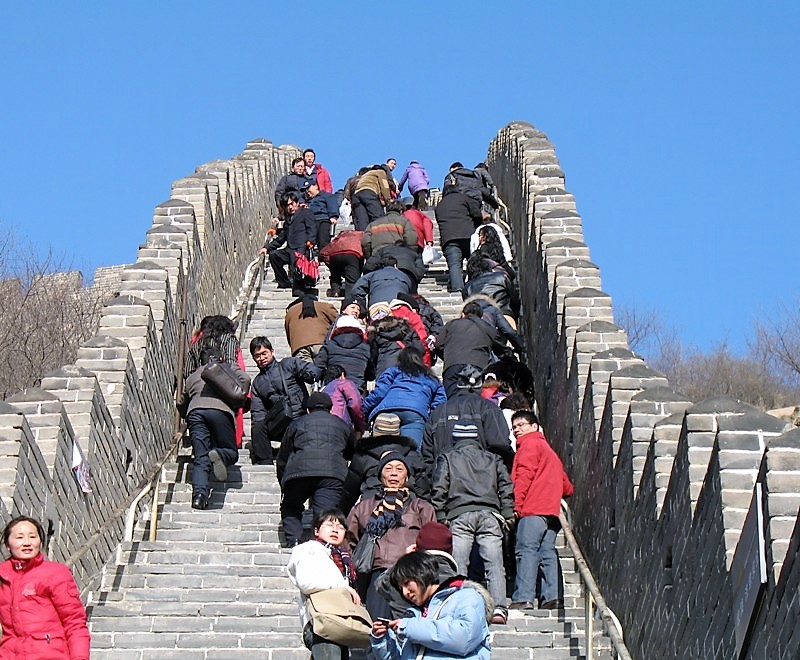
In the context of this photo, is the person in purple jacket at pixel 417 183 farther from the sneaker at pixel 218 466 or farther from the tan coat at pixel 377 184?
the sneaker at pixel 218 466

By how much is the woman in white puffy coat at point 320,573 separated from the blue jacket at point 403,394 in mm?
3954

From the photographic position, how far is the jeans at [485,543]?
43.2 feet

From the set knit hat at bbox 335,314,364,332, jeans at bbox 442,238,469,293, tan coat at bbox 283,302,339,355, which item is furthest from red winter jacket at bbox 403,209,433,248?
knit hat at bbox 335,314,364,332

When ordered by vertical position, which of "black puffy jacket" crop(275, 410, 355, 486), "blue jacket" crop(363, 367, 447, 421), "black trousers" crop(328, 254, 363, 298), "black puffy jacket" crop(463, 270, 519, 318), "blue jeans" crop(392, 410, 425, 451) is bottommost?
"black puffy jacket" crop(275, 410, 355, 486)

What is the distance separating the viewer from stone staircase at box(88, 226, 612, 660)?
513 inches

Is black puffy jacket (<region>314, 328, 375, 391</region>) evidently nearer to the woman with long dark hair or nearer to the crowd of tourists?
the crowd of tourists

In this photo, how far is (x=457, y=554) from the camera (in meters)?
13.2

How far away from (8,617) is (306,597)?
71.7 inches

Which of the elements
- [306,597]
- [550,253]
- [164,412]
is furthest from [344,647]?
[550,253]

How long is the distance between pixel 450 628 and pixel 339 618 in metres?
1.41

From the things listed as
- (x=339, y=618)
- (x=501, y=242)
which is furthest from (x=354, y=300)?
(x=339, y=618)

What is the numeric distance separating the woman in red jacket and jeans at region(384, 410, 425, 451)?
531 cm

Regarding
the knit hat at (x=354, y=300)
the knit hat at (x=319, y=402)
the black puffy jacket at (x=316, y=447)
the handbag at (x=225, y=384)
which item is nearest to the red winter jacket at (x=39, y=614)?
the black puffy jacket at (x=316, y=447)

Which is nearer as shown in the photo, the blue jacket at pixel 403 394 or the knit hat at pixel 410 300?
the blue jacket at pixel 403 394
